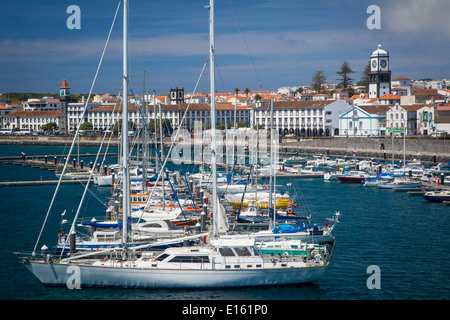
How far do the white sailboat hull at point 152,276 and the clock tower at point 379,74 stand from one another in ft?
252

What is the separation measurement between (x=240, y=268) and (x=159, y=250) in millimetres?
2937

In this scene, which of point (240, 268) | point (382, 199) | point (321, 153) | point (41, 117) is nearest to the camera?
point (240, 268)

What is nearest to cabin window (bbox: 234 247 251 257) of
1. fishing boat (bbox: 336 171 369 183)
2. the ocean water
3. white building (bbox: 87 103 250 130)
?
the ocean water

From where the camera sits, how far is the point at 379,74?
8900 cm

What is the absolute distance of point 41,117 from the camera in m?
114

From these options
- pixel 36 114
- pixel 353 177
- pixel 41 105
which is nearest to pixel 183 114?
pixel 36 114

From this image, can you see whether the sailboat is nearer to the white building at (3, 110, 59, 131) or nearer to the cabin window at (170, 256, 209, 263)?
the cabin window at (170, 256, 209, 263)

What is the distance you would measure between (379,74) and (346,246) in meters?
71.6

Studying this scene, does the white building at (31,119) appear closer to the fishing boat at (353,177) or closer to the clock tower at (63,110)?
the clock tower at (63,110)

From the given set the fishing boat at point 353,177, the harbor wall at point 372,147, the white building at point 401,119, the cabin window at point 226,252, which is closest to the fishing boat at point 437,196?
the fishing boat at point 353,177

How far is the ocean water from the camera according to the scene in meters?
15.9

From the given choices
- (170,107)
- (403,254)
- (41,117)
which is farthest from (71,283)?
(41,117)

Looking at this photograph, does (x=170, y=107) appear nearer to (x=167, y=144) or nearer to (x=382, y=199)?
(x=167, y=144)
